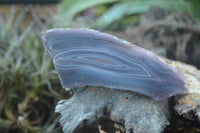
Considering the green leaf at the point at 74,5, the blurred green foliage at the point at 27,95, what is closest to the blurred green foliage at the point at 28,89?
the blurred green foliage at the point at 27,95

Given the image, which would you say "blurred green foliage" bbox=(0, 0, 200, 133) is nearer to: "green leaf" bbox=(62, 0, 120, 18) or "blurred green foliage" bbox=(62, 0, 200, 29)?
"blurred green foliage" bbox=(62, 0, 200, 29)

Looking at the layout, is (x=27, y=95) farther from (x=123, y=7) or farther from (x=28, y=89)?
(x=123, y=7)

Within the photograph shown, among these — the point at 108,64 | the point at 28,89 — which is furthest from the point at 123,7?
the point at 108,64

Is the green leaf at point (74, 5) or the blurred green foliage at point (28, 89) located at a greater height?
the green leaf at point (74, 5)

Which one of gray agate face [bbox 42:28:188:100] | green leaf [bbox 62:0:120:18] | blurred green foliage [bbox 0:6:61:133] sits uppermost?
gray agate face [bbox 42:28:188:100]

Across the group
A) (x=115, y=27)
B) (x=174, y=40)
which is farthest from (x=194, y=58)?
(x=115, y=27)

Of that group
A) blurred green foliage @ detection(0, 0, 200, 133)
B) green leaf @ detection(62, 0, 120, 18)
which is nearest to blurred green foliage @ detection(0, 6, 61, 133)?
blurred green foliage @ detection(0, 0, 200, 133)

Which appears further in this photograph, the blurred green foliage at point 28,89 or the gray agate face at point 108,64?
the blurred green foliage at point 28,89

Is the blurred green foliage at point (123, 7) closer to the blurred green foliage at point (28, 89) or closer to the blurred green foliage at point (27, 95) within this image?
the blurred green foliage at point (28, 89)
